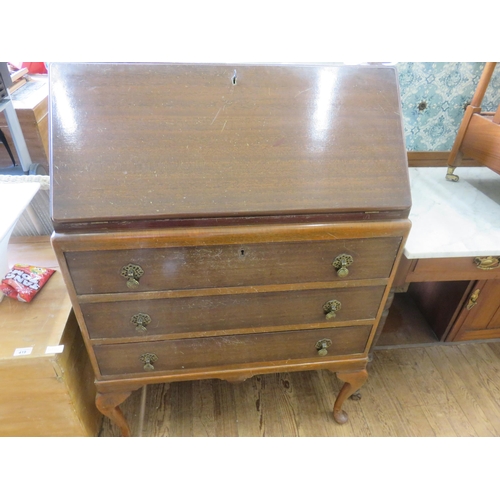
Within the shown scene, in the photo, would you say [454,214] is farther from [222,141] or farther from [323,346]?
[222,141]

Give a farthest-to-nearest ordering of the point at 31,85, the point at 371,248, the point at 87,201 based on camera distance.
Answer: the point at 31,85 < the point at 371,248 < the point at 87,201

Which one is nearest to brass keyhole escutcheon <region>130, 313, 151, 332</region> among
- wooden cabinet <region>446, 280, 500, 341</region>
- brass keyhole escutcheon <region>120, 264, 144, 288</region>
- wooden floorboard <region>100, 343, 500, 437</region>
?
brass keyhole escutcheon <region>120, 264, 144, 288</region>

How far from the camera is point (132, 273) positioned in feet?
2.92

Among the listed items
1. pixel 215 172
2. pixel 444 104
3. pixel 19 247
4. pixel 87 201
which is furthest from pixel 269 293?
pixel 444 104

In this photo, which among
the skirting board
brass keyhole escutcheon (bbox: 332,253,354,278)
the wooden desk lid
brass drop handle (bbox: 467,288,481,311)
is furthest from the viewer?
the skirting board

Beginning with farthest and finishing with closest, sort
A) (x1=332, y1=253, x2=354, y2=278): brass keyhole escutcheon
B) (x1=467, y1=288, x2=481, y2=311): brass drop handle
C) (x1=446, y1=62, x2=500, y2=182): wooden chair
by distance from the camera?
(x1=467, y1=288, x2=481, y2=311): brass drop handle, (x1=446, y1=62, x2=500, y2=182): wooden chair, (x1=332, y1=253, x2=354, y2=278): brass keyhole escutcheon

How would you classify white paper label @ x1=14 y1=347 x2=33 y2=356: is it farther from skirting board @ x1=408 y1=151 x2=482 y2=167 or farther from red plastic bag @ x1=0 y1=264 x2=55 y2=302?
skirting board @ x1=408 y1=151 x2=482 y2=167

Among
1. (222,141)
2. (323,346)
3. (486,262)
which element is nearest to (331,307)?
(323,346)

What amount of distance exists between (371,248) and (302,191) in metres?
0.23

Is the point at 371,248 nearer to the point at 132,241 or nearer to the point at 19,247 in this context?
the point at 132,241

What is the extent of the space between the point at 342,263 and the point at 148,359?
579 mm

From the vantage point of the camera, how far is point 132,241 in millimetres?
844

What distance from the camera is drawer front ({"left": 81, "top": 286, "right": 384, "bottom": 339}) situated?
3.17 feet

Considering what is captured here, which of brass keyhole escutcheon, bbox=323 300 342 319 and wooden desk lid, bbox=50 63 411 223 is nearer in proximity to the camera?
wooden desk lid, bbox=50 63 411 223
